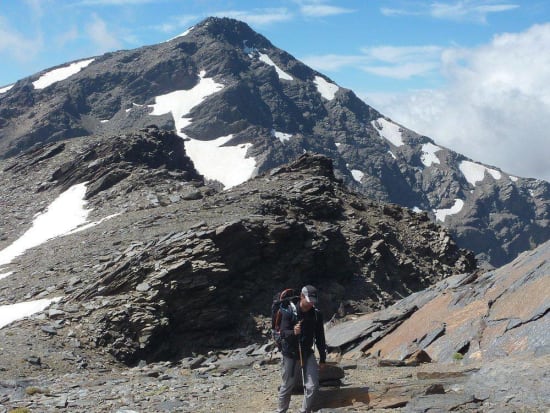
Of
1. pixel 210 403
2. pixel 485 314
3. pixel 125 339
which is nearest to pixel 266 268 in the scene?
pixel 125 339

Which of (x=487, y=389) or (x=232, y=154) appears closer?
(x=487, y=389)

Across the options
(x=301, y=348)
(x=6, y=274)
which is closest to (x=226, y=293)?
(x=6, y=274)

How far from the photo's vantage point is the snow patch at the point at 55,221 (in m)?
54.9

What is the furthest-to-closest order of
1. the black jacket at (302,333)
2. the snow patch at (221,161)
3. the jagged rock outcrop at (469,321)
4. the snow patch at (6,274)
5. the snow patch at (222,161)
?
the snow patch at (221,161)
the snow patch at (222,161)
the snow patch at (6,274)
the jagged rock outcrop at (469,321)
the black jacket at (302,333)

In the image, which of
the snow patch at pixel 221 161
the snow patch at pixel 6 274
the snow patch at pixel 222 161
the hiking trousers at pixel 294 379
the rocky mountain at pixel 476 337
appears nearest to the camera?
the rocky mountain at pixel 476 337

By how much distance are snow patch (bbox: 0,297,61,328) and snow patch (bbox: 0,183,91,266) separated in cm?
1714

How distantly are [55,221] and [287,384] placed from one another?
5127cm

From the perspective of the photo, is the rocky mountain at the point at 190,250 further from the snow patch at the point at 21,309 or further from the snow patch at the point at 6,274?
the snow patch at the point at 21,309

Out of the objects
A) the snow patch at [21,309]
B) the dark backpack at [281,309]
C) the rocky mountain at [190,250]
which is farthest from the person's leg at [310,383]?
the snow patch at [21,309]

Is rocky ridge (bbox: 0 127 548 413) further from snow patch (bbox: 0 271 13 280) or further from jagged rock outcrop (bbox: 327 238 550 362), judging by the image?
snow patch (bbox: 0 271 13 280)

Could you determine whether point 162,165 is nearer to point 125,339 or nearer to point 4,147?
point 125,339

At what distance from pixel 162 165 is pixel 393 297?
38.3m

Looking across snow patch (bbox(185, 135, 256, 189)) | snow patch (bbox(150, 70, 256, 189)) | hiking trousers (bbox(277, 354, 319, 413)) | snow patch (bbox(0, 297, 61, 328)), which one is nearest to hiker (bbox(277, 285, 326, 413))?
hiking trousers (bbox(277, 354, 319, 413))

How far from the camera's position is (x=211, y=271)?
1442 inches
